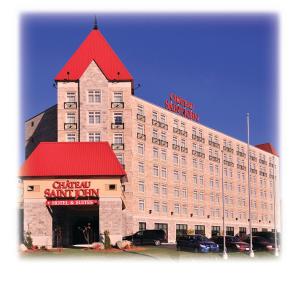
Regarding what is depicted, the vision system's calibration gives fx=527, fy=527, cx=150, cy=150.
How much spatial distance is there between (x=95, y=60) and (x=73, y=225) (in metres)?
31.5

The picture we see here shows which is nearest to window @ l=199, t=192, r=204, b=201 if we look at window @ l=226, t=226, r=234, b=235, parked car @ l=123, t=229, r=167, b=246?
window @ l=226, t=226, r=234, b=235

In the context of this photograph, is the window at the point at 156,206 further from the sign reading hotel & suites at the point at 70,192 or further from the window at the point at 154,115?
the sign reading hotel & suites at the point at 70,192

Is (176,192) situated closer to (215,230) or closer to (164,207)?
(164,207)

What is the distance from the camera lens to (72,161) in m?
58.7

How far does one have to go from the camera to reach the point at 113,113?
285ft

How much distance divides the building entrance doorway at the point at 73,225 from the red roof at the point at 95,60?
89.6 feet

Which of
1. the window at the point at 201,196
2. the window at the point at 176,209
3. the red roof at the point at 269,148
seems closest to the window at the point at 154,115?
the window at the point at 176,209

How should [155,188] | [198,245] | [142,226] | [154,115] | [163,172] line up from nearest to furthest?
[198,245]
[142,226]
[155,188]
[154,115]
[163,172]

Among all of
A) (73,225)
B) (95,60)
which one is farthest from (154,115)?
(73,225)

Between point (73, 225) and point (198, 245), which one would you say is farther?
point (73, 225)

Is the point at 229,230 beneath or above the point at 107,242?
beneath

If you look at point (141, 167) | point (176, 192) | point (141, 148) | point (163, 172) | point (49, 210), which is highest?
point (141, 148)

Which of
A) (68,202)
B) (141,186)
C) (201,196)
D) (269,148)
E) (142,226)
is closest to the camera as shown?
(68,202)
